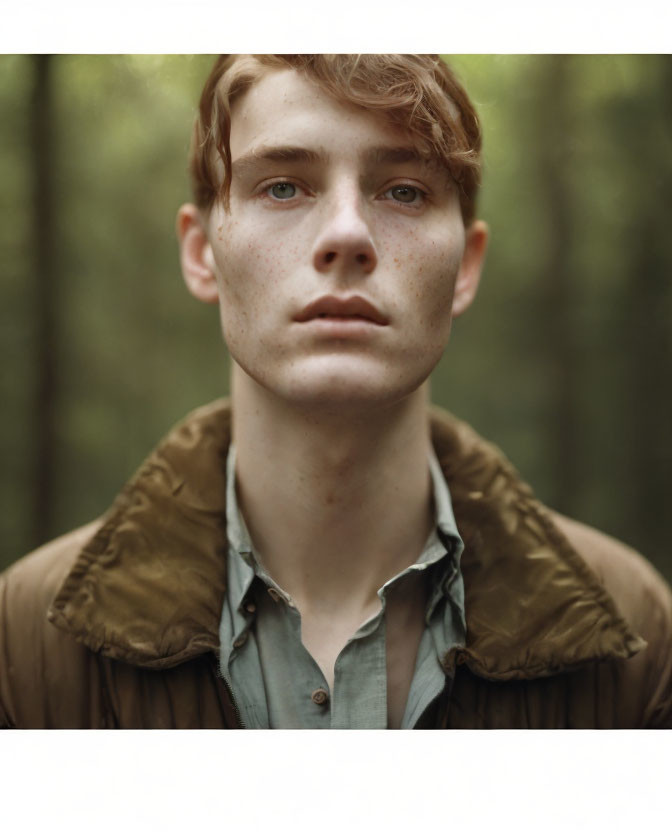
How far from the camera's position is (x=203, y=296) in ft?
5.38

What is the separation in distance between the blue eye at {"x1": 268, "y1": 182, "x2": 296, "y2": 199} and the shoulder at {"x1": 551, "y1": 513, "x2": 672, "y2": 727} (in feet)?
2.74

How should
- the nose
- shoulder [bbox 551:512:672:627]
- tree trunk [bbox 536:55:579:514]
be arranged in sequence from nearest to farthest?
the nose < shoulder [bbox 551:512:672:627] < tree trunk [bbox 536:55:579:514]

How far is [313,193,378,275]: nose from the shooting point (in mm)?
1433

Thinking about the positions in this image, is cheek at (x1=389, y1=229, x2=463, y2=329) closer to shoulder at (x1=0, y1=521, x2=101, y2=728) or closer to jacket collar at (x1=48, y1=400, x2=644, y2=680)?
jacket collar at (x1=48, y1=400, x2=644, y2=680)

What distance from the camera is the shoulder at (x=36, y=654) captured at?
5.16 ft

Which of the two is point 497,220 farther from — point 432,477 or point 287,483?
point 287,483

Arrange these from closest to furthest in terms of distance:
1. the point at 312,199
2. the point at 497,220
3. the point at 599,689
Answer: the point at 312,199 → the point at 599,689 → the point at 497,220

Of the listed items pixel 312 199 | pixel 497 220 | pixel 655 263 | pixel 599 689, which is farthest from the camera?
pixel 497 220

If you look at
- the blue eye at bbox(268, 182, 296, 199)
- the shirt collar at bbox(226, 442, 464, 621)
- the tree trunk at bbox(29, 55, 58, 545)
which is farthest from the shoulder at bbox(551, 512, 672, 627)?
the tree trunk at bbox(29, 55, 58, 545)

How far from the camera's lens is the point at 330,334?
4.69 feet

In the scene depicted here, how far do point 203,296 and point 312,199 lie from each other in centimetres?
30

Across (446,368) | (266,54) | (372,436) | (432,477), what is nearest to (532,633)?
(432,477)

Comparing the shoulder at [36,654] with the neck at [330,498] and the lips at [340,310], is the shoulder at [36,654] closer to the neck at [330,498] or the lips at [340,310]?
the neck at [330,498]

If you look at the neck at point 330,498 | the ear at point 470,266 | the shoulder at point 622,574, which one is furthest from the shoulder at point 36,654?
the shoulder at point 622,574
